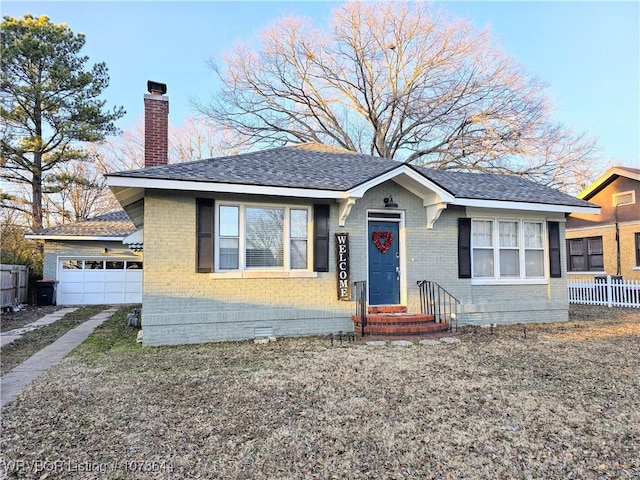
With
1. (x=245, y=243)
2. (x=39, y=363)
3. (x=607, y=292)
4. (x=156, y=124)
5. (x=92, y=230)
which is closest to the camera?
(x=39, y=363)

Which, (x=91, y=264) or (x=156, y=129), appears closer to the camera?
(x=156, y=129)

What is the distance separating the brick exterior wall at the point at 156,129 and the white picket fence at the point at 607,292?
51.1ft

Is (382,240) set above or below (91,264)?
above

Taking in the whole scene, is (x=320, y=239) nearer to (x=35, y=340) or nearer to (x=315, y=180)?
(x=315, y=180)

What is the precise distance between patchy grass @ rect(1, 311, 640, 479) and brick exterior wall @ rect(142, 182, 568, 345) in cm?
112

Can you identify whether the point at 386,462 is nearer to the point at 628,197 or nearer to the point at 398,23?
the point at 628,197

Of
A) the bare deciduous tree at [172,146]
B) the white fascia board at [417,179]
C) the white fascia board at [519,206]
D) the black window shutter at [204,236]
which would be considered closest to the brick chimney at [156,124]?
the black window shutter at [204,236]

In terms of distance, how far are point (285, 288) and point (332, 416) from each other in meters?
4.66

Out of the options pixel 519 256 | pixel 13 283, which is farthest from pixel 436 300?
pixel 13 283

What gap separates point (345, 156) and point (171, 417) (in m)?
9.16

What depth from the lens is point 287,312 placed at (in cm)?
887

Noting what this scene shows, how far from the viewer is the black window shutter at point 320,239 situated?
901 centimetres

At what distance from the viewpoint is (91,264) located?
17.7 metres

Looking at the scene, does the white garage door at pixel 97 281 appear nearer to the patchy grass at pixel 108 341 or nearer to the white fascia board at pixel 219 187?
the patchy grass at pixel 108 341
